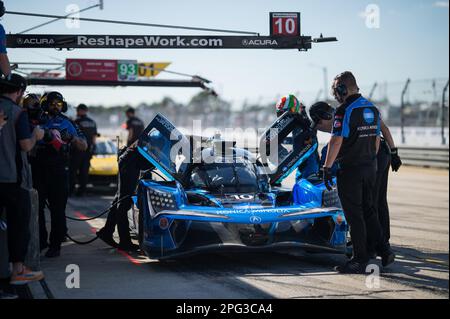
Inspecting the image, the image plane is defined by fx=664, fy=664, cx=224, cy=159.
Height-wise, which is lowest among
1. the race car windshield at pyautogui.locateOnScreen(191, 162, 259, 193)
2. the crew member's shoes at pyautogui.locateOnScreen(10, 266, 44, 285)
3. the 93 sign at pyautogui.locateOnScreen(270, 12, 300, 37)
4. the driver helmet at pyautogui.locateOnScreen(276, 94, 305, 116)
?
the crew member's shoes at pyautogui.locateOnScreen(10, 266, 44, 285)

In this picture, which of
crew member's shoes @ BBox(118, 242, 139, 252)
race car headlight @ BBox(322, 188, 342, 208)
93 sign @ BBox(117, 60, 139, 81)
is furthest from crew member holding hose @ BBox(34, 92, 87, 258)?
93 sign @ BBox(117, 60, 139, 81)

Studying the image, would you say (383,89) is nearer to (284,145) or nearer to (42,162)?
(284,145)

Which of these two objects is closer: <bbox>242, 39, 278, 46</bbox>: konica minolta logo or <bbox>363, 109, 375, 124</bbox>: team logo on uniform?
<bbox>363, 109, 375, 124</bbox>: team logo on uniform

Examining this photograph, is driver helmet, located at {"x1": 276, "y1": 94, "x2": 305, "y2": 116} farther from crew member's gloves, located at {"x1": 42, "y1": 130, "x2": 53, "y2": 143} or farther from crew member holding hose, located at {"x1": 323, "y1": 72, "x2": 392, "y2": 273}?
crew member's gloves, located at {"x1": 42, "y1": 130, "x2": 53, "y2": 143}

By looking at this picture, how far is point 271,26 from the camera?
30.5ft

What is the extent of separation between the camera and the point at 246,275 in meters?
6.55

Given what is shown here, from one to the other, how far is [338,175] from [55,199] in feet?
10.7

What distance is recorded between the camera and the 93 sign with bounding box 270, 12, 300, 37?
930 cm

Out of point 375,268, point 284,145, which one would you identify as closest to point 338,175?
point 375,268

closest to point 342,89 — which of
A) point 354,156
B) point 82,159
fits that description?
point 354,156

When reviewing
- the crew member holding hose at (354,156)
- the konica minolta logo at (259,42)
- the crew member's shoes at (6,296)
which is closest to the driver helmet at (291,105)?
the konica minolta logo at (259,42)

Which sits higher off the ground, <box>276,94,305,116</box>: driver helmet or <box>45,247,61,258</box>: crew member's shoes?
<box>276,94,305,116</box>: driver helmet

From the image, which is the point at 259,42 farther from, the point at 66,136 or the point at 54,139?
the point at 54,139
